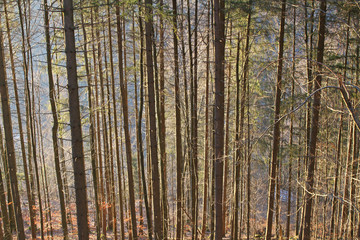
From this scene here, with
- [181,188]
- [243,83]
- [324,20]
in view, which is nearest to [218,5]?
[324,20]

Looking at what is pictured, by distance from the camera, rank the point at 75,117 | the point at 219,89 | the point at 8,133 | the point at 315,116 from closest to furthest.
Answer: the point at 75,117, the point at 219,89, the point at 8,133, the point at 315,116

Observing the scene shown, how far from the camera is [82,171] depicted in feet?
16.8

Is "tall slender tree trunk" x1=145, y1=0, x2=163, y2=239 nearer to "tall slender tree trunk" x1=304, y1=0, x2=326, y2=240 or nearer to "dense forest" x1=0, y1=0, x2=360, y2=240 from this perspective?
"dense forest" x1=0, y1=0, x2=360, y2=240

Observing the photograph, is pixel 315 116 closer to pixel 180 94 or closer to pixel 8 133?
pixel 180 94

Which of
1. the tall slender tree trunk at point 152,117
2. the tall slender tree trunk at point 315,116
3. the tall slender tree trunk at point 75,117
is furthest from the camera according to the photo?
the tall slender tree trunk at point 315,116

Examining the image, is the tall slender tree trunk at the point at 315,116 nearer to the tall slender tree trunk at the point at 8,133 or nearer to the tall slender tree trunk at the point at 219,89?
the tall slender tree trunk at the point at 219,89

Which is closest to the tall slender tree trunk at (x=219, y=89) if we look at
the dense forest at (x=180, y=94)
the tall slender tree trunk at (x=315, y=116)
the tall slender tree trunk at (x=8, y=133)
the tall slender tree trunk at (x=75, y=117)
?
the dense forest at (x=180, y=94)

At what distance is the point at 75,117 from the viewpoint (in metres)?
5.01

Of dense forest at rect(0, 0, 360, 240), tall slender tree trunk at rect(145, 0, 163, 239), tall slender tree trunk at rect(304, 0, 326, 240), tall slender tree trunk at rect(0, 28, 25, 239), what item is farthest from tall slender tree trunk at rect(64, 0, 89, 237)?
tall slender tree trunk at rect(304, 0, 326, 240)

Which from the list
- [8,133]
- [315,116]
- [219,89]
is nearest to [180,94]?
[219,89]

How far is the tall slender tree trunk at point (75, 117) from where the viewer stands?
4.79 metres

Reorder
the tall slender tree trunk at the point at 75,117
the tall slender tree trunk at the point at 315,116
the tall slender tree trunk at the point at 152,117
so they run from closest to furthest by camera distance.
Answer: the tall slender tree trunk at the point at 75,117
the tall slender tree trunk at the point at 152,117
the tall slender tree trunk at the point at 315,116

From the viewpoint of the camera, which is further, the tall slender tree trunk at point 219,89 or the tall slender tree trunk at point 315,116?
the tall slender tree trunk at point 315,116

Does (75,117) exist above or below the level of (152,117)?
above
